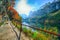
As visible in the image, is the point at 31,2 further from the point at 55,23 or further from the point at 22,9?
the point at 55,23

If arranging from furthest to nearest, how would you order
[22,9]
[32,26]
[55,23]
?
[22,9] → [32,26] → [55,23]

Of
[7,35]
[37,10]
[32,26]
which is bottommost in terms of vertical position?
[7,35]

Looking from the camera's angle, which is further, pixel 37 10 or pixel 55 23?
pixel 37 10

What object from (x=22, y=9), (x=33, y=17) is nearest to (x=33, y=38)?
(x=33, y=17)

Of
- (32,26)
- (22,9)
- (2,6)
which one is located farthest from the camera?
(2,6)

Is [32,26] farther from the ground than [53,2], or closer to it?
closer to it

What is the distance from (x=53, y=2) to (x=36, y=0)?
1.15 feet

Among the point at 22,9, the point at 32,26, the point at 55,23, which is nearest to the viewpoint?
the point at 55,23

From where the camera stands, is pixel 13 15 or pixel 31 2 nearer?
pixel 31 2

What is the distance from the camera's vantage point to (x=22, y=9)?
11.5ft

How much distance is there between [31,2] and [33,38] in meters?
0.63

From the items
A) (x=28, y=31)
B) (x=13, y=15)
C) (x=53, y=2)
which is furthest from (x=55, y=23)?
(x=13, y=15)

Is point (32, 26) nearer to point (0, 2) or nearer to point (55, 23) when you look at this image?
point (55, 23)

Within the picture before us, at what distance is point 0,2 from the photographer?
3791 millimetres
